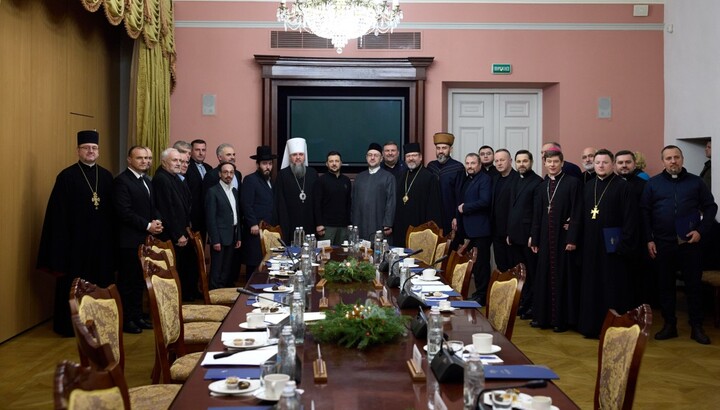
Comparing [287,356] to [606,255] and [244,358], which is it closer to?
[244,358]

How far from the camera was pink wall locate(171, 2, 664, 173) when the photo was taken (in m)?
9.35

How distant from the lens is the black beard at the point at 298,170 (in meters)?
8.17

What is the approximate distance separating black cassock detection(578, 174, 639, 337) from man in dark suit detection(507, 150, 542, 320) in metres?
0.81

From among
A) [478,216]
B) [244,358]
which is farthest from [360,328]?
[478,216]

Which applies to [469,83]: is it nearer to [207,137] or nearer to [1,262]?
[207,137]

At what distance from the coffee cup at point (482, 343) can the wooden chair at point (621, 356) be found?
0.44 metres

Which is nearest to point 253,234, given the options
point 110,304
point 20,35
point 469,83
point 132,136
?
point 132,136

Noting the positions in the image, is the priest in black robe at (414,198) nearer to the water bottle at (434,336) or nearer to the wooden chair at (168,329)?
the wooden chair at (168,329)

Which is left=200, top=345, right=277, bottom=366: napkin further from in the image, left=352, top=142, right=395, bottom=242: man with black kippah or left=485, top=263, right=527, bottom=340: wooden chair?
left=352, top=142, right=395, bottom=242: man with black kippah

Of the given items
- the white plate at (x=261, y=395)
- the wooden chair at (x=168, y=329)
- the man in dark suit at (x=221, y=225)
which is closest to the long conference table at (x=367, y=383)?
the white plate at (x=261, y=395)

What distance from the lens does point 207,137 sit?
368 inches

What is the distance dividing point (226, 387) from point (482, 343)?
96 centimetres

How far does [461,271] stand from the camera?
4.43 m

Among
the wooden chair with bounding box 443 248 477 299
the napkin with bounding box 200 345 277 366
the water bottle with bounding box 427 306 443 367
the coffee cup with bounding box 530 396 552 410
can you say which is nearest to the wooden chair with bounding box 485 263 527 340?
the wooden chair with bounding box 443 248 477 299
